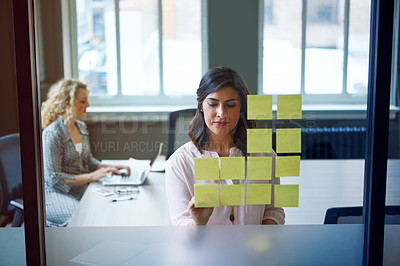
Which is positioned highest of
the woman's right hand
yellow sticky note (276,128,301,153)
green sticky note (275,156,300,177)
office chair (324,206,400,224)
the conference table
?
yellow sticky note (276,128,301,153)

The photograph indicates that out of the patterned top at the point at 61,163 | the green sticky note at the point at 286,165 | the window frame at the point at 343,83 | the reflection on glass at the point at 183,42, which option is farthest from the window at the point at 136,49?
the green sticky note at the point at 286,165

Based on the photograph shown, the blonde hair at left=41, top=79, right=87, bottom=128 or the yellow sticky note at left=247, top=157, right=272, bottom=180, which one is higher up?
the blonde hair at left=41, top=79, right=87, bottom=128

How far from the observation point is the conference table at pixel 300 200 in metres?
1.49

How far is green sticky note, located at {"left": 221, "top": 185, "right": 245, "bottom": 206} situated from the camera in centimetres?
146

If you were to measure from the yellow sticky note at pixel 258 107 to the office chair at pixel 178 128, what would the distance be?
0.60 ft

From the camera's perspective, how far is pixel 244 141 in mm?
1444

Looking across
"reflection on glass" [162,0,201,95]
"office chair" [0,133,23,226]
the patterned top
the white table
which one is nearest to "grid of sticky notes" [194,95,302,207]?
the white table

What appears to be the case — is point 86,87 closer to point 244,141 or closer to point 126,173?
point 126,173

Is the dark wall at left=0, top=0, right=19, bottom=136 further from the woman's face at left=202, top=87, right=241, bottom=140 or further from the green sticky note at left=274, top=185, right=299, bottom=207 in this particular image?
the green sticky note at left=274, top=185, right=299, bottom=207

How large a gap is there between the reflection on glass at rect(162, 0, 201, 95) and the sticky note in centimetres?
32

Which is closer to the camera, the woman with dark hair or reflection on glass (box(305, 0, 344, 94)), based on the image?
the woman with dark hair

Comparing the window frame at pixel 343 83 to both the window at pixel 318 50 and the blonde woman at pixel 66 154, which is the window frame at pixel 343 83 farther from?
the blonde woman at pixel 66 154

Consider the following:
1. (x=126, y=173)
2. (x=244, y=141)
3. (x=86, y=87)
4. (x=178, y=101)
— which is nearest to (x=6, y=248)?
(x=126, y=173)

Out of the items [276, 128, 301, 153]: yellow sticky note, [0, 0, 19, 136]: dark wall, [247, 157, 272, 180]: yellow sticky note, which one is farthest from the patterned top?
[276, 128, 301, 153]: yellow sticky note
